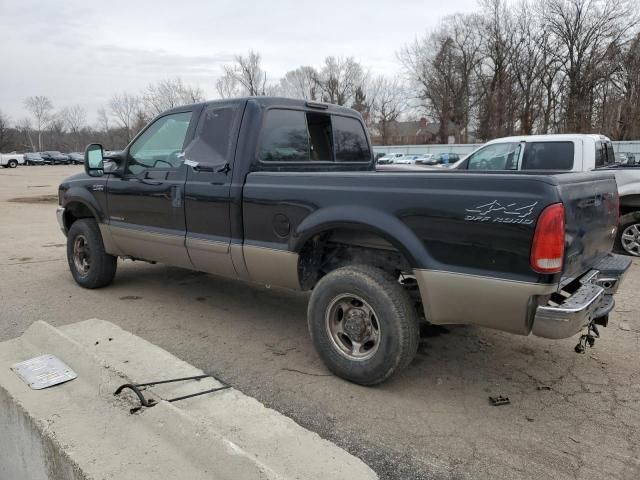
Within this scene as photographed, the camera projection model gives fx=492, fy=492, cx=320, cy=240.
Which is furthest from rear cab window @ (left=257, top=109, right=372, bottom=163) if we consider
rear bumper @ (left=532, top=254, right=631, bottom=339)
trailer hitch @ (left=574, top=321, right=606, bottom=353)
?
trailer hitch @ (left=574, top=321, right=606, bottom=353)

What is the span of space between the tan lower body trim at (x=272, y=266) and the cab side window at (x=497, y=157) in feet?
17.0

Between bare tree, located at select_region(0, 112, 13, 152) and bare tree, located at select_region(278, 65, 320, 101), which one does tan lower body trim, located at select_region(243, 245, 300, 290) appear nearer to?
bare tree, located at select_region(278, 65, 320, 101)

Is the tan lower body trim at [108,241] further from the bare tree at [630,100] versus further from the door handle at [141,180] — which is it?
the bare tree at [630,100]

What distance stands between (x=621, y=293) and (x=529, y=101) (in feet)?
141

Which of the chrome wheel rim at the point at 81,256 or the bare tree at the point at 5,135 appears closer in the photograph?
the chrome wheel rim at the point at 81,256

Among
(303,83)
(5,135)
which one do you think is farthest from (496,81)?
(5,135)

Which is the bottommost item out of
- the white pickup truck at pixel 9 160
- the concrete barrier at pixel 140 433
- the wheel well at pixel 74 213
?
the concrete barrier at pixel 140 433

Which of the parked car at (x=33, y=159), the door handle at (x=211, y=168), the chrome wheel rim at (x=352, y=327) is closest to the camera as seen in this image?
the chrome wheel rim at (x=352, y=327)

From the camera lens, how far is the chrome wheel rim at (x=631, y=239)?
7.57 meters

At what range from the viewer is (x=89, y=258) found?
5.65 metres

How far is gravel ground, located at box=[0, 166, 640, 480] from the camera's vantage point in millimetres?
2637

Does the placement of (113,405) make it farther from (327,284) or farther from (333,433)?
(327,284)

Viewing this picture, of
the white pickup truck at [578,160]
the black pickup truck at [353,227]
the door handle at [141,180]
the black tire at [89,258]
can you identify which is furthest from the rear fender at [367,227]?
the white pickup truck at [578,160]

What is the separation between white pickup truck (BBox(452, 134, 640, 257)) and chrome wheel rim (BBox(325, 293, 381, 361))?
16.5ft
